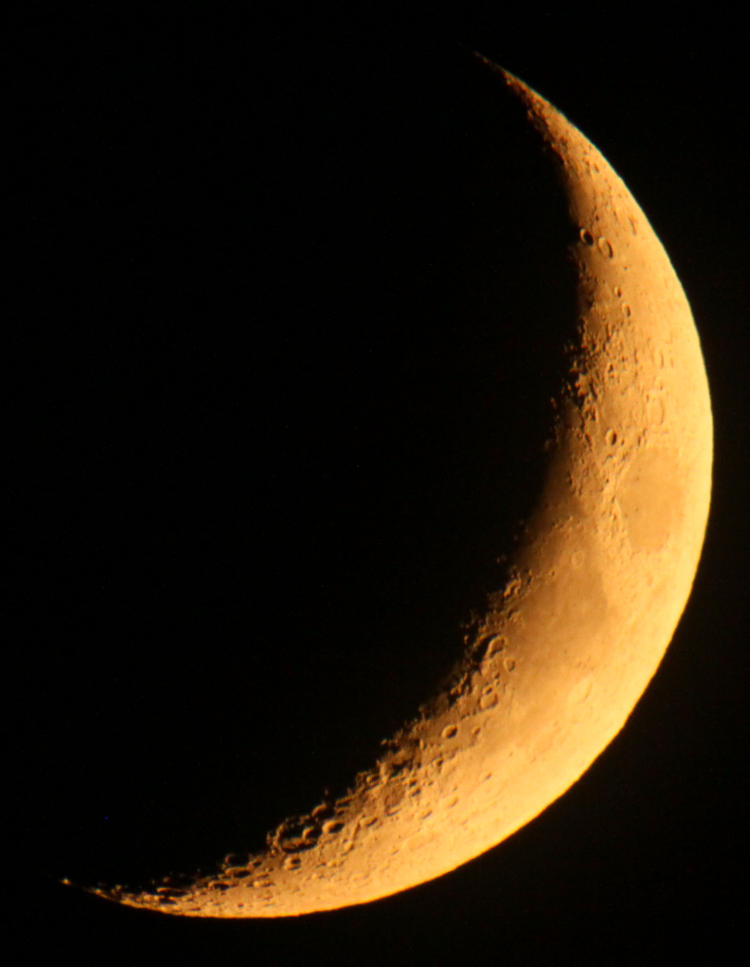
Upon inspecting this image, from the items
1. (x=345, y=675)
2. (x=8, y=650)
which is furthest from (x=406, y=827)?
(x=8, y=650)

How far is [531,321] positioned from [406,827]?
102cm

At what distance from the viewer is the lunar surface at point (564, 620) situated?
4.50ft

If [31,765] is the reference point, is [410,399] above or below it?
above

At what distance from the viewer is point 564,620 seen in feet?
4.61

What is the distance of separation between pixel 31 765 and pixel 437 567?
78cm

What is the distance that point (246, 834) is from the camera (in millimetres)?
1379

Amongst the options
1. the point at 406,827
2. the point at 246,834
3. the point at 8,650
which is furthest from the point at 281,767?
the point at 8,650

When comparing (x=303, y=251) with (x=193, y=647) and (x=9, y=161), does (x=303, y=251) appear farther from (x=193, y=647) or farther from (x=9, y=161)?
(x=193, y=647)

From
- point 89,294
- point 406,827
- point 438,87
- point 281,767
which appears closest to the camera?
point 89,294

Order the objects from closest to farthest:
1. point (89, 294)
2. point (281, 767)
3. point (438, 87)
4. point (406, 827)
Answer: point (89, 294) → point (281, 767) → point (438, 87) → point (406, 827)

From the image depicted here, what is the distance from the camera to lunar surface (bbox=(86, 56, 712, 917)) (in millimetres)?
1373

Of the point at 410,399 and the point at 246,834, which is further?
the point at 246,834

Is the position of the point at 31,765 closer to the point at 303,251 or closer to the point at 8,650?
the point at 8,650

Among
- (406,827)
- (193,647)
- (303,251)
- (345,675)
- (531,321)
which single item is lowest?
(406,827)
